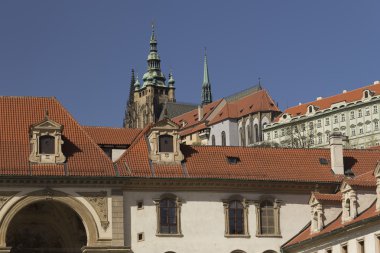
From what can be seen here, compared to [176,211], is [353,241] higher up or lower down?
lower down

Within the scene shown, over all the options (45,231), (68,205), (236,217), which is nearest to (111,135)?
(45,231)

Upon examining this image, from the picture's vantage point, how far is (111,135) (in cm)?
6844

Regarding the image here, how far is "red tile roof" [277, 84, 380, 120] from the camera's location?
172 metres

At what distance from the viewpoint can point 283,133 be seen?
177750 millimetres

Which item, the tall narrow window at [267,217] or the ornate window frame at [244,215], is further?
the tall narrow window at [267,217]

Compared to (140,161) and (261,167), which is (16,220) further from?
(261,167)

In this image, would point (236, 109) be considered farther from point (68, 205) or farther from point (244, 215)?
point (68, 205)

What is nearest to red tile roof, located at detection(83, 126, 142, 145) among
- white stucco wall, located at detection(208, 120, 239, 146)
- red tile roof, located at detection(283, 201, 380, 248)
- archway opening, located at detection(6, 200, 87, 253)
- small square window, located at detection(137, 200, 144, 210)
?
archway opening, located at detection(6, 200, 87, 253)

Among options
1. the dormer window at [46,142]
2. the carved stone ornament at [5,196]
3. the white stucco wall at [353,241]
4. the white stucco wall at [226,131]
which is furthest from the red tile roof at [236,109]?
the white stucco wall at [353,241]

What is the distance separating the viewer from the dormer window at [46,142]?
59.5 metres

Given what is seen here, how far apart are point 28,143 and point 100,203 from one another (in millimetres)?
5514

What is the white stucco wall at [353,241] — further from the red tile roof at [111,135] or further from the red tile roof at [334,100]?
the red tile roof at [334,100]

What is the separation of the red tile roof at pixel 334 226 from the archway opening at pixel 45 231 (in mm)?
12554

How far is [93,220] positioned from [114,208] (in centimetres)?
138
